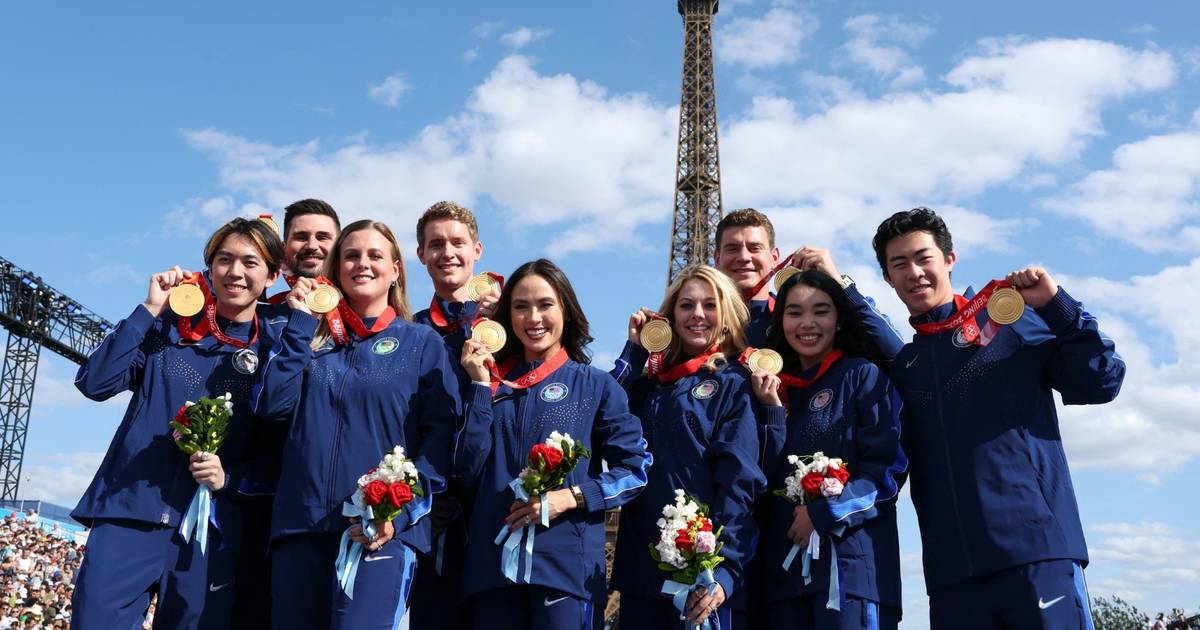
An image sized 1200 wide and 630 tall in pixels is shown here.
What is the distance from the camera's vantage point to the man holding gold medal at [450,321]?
5137 mm

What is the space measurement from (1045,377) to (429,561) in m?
3.28

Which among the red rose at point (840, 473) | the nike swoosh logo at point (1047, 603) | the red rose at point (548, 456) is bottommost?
the nike swoosh logo at point (1047, 603)

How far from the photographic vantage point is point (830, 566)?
462cm

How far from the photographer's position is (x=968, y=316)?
5.00m

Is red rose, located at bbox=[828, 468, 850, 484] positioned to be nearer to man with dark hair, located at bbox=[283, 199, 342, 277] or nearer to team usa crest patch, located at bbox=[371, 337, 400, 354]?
team usa crest patch, located at bbox=[371, 337, 400, 354]

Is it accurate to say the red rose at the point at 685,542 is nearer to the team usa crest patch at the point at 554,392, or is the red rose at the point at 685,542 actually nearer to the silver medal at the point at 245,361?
the team usa crest patch at the point at 554,392

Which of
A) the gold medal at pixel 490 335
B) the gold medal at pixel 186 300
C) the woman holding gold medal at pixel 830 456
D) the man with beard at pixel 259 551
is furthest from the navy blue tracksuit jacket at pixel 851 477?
the gold medal at pixel 186 300

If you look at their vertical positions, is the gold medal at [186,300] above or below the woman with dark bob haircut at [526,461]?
above

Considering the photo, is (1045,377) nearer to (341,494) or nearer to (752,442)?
(752,442)

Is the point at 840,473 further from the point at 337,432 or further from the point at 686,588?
the point at 337,432

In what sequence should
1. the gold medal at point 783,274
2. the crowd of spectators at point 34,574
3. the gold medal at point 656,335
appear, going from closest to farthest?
the gold medal at point 656,335 < the gold medal at point 783,274 < the crowd of spectators at point 34,574

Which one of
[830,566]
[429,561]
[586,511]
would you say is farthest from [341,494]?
[830,566]

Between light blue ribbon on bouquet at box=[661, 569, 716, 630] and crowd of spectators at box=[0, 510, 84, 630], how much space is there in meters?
9.92

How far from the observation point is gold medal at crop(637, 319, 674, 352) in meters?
5.44
